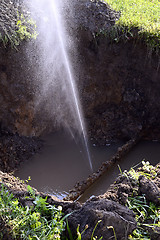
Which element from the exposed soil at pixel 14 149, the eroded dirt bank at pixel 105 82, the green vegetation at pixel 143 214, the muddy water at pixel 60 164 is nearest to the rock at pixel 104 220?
the green vegetation at pixel 143 214

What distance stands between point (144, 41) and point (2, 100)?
125 inches

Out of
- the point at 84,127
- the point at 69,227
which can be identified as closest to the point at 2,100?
the point at 84,127

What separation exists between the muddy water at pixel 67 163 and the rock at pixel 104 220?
185 centimetres

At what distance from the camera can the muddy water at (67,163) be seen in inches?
172

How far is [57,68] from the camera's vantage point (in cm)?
561

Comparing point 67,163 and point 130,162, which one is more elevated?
point 130,162

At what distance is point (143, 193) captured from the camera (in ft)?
8.78

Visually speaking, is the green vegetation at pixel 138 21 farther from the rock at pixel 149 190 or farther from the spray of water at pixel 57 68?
the rock at pixel 149 190

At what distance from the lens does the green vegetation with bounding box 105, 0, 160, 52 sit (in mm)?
5473

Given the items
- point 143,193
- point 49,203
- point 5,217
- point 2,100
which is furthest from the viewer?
point 2,100

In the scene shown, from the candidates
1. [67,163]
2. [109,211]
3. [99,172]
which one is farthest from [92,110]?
[109,211]

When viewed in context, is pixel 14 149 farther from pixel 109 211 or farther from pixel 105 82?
pixel 109 211

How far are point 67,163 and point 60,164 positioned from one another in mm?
136

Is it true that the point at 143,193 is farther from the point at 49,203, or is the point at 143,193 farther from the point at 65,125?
the point at 65,125
